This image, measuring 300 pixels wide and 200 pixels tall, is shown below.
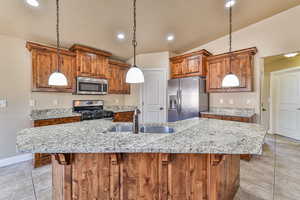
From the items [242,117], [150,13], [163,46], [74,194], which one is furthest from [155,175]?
[163,46]

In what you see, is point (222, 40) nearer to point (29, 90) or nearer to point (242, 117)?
point (242, 117)

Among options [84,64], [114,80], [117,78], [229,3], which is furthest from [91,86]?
[229,3]

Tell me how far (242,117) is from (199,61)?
1746 millimetres

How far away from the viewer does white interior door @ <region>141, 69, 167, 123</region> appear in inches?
182

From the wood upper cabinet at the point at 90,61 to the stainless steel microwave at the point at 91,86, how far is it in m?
0.12

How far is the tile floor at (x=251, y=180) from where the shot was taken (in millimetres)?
2031

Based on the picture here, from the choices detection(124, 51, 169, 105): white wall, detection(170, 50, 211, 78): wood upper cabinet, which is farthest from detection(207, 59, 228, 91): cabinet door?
detection(124, 51, 169, 105): white wall

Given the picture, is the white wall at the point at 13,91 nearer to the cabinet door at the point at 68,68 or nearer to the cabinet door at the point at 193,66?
the cabinet door at the point at 68,68

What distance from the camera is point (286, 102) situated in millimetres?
4746

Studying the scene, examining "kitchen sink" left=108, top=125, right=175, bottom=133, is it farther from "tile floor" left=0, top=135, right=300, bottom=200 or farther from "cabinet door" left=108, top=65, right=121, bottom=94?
"cabinet door" left=108, top=65, right=121, bottom=94

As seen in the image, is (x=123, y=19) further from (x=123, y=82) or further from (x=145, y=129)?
(x=145, y=129)

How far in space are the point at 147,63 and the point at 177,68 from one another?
1009mm

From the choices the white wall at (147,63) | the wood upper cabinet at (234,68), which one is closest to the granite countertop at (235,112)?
the wood upper cabinet at (234,68)

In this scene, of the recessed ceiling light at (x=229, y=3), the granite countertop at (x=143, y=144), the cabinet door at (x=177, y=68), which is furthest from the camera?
the cabinet door at (x=177, y=68)
